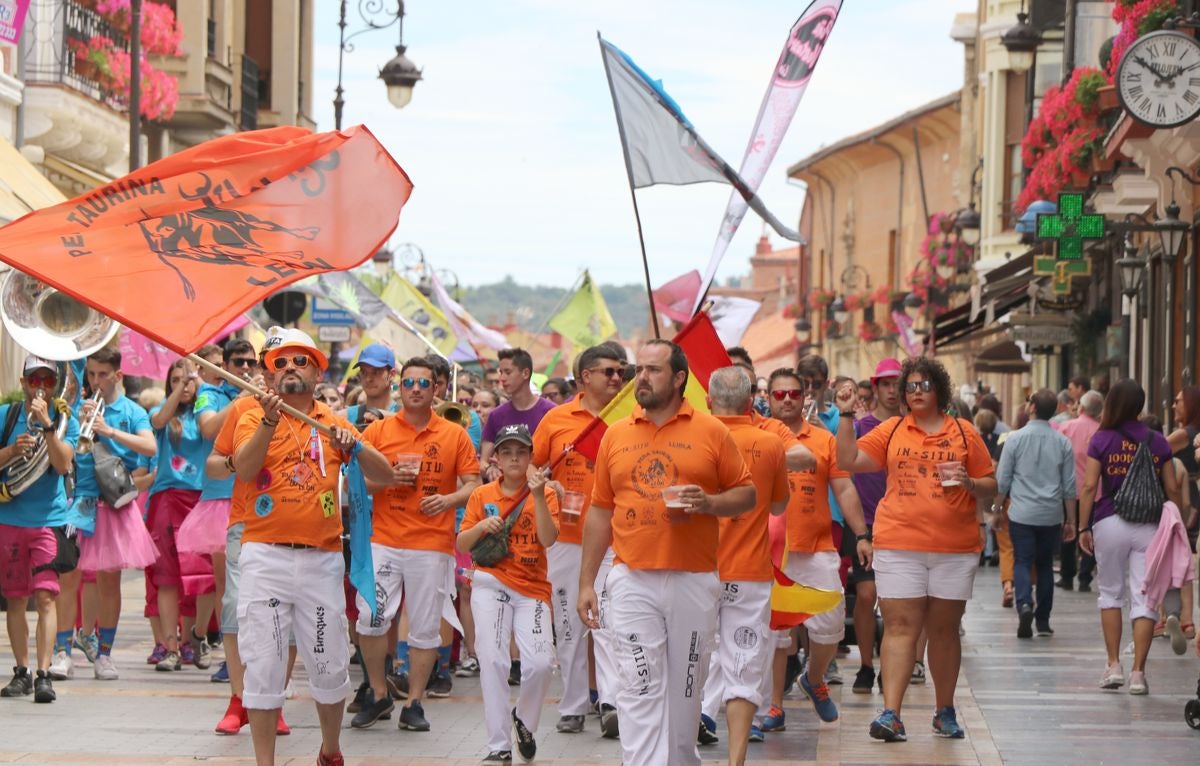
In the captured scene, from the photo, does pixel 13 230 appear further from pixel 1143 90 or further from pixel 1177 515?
pixel 1143 90

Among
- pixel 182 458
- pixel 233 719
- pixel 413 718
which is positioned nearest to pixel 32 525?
pixel 182 458

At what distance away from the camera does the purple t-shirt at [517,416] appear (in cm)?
1282

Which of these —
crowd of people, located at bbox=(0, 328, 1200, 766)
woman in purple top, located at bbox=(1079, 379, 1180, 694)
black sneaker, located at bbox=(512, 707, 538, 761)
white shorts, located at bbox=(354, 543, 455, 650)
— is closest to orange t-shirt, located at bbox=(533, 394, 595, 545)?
crowd of people, located at bbox=(0, 328, 1200, 766)

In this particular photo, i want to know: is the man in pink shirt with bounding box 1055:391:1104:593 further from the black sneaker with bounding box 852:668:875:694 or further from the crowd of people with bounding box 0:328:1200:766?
the black sneaker with bounding box 852:668:875:694

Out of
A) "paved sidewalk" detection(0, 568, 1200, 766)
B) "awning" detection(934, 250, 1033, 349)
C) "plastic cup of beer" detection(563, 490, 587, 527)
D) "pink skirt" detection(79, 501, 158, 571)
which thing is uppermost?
"awning" detection(934, 250, 1033, 349)

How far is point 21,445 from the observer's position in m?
11.8

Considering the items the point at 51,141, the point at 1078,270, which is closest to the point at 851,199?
the point at 1078,270

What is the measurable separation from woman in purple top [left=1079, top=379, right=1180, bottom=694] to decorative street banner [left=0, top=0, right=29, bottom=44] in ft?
35.6

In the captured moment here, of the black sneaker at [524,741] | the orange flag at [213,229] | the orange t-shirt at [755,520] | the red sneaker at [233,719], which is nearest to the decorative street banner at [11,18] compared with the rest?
the red sneaker at [233,719]

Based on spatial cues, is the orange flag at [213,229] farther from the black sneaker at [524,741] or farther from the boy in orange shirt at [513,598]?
the black sneaker at [524,741]

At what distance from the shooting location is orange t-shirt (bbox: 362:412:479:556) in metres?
11.2

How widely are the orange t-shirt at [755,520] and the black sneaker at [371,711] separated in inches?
104

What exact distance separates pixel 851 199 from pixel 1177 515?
55.0 metres

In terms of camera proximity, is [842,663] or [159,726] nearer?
[159,726]
